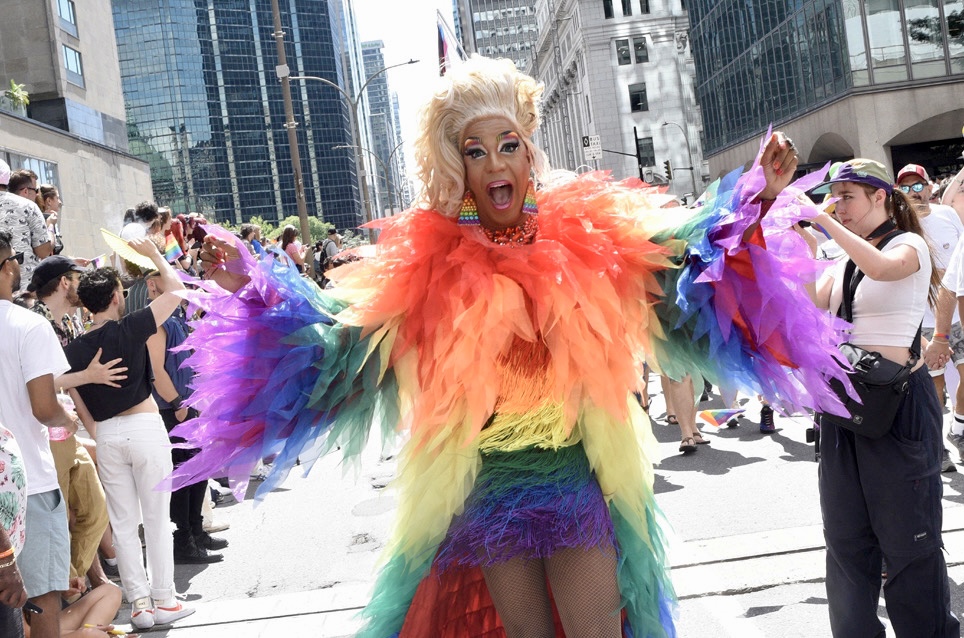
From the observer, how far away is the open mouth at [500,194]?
10.00 ft

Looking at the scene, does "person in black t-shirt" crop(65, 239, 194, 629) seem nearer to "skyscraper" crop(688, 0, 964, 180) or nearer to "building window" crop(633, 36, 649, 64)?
"skyscraper" crop(688, 0, 964, 180)

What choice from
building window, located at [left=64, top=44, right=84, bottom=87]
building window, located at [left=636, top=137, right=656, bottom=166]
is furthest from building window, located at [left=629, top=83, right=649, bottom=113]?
building window, located at [left=64, top=44, right=84, bottom=87]

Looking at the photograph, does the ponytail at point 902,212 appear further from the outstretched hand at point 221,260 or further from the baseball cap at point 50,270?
the baseball cap at point 50,270

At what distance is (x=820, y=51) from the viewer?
31875 mm

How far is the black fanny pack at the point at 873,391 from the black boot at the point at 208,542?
4.86 meters

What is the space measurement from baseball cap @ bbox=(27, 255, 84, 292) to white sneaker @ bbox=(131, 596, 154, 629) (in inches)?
78.3

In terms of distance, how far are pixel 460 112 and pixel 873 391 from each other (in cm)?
193

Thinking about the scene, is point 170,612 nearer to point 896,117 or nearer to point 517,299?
point 517,299

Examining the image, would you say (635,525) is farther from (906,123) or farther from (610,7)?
(610,7)

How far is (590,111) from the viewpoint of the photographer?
247 feet

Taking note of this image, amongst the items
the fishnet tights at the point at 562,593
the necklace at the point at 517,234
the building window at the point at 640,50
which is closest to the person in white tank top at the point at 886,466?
the necklace at the point at 517,234

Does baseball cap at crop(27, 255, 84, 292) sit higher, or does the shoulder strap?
baseball cap at crop(27, 255, 84, 292)

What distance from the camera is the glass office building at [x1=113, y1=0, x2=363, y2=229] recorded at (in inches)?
5089

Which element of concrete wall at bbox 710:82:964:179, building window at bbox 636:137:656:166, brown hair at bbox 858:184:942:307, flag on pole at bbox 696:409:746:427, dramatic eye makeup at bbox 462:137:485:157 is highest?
building window at bbox 636:137:656:166
